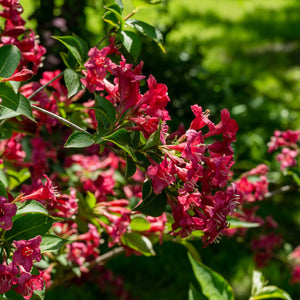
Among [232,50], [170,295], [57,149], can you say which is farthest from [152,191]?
[232,50]

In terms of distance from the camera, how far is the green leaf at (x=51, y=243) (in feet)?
3.15

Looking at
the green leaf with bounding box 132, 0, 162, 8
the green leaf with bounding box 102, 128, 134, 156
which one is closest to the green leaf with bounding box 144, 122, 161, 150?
the green leaf with bounding box 102, 128, 134, 156

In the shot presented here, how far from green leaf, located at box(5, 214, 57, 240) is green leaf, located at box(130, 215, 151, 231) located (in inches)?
19.3

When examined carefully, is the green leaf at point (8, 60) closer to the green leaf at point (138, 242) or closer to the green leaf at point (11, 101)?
the green leaf at point (11, 101)

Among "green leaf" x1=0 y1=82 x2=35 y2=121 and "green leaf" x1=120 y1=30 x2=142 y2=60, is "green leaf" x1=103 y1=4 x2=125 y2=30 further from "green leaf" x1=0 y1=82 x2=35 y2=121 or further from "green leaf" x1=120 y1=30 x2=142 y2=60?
"green leaf" x1=0 y1=82 x2=35 y2=121

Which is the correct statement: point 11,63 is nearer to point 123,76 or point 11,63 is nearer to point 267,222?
point 123,76

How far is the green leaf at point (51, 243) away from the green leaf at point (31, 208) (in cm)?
9

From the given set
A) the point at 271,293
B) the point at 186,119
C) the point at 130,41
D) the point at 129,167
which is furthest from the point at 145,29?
the point at 186,119

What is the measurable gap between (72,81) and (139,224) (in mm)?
493

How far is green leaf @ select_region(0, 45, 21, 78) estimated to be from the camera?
921 mm

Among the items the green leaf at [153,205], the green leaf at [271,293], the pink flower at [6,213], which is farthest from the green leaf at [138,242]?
the pink flower at [6,213]

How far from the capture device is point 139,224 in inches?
53.6

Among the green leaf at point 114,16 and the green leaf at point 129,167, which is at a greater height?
the green leaf at point 114,16

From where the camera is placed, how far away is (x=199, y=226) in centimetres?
89
